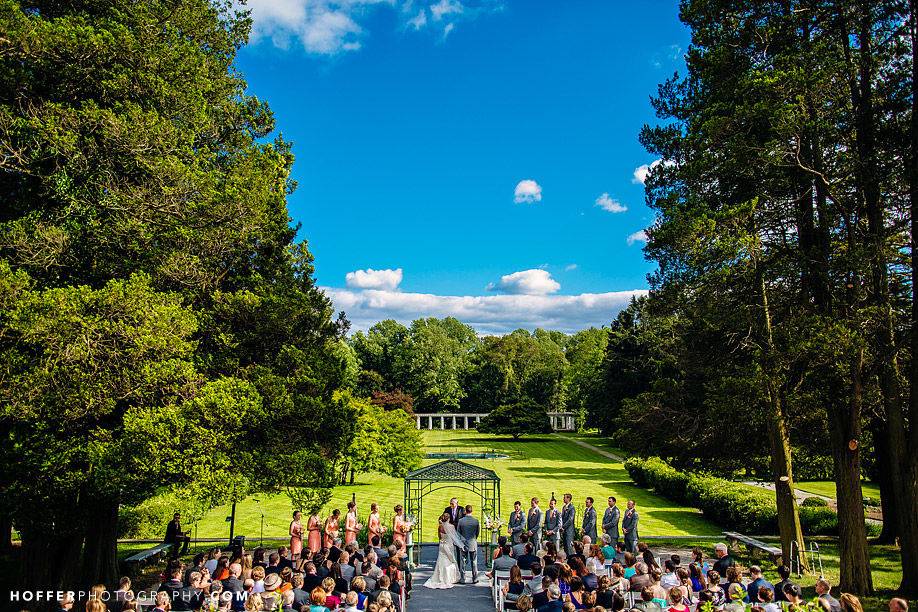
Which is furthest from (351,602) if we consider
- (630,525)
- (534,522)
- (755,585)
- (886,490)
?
(886,490)

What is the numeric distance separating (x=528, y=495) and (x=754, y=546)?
13.6 metres

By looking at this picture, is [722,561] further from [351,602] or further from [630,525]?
[351,602]

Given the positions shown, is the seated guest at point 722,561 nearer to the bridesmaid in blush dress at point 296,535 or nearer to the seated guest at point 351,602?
the seated guest at point 351,602

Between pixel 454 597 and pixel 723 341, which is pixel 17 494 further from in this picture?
pixel 723 341

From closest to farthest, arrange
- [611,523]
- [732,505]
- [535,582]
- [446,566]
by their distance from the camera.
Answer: [535,582] → [446,566] → [611,523] → [732,505]

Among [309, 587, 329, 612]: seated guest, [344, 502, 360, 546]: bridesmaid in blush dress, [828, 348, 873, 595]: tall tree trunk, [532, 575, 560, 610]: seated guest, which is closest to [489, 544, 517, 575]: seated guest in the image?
[532, 575, 560, 610]: seated guest

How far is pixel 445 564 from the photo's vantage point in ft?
45.1

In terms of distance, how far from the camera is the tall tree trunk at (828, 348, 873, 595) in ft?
40.7

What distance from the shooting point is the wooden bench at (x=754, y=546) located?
51.3 ft

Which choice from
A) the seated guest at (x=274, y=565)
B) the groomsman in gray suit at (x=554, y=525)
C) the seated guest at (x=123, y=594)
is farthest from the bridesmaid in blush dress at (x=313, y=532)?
the groomsman in gray suit at (x=554, y=525)

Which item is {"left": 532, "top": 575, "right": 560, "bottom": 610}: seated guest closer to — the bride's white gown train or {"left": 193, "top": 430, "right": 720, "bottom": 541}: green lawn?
the bride's white gown train

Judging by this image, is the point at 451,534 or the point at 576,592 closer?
the point at 576,592

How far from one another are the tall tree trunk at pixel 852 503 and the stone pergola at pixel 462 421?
69630 mm

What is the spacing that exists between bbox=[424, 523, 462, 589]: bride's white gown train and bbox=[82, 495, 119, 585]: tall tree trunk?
6884mm
